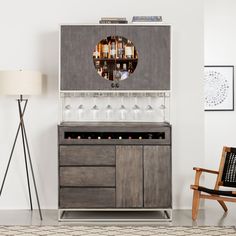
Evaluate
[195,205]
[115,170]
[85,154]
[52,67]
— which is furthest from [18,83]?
[195,205]

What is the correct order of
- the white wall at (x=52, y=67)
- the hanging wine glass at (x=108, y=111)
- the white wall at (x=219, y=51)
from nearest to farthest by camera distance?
the hanging wine glass at (x=108, y=111)
the white wall at (x=52, y=67)
the white wall at (x=219, y=51)

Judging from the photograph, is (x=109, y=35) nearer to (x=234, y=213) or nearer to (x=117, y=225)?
(x=117, y=225)

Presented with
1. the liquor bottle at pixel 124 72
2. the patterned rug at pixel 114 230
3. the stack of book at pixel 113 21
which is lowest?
the patterned rug at pixel 114 230

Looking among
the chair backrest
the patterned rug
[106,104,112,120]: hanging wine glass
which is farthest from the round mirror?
the patterned rug

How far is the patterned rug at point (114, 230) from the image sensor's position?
4.78m

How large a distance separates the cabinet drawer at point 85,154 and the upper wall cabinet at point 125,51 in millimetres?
592

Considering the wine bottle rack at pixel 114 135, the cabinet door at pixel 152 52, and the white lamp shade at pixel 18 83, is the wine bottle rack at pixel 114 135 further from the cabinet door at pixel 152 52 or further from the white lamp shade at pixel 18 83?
the white lamp shade at pixel 18 83

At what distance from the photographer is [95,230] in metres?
4.92

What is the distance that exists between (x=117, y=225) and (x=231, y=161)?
1333 mm

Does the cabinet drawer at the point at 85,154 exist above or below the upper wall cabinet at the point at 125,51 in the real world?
below

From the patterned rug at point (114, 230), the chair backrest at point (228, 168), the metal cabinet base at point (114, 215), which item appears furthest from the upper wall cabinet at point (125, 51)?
the patterned rug at point (114, 230)

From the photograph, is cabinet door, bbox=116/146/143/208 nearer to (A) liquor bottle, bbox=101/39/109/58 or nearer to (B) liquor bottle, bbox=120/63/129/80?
(B) liquor bottle, bbox=120/63/129/80

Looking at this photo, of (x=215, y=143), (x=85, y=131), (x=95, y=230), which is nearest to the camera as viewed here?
(x=95, y=230)

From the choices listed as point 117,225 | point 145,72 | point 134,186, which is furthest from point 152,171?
point 145,72
